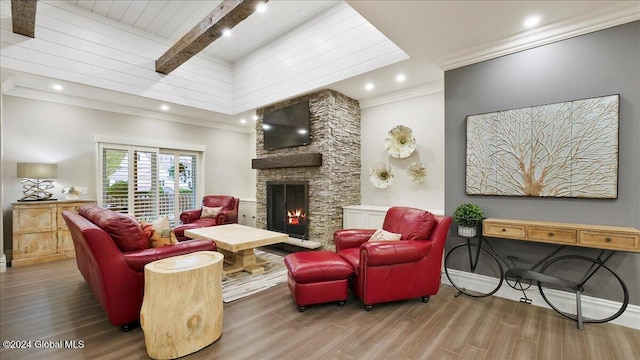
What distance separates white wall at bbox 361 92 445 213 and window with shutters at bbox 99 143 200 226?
423 centimetres

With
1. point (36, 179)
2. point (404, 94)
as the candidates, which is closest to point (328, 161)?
point (404, 94)

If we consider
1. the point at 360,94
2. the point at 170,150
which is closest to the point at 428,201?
the point at 360,94

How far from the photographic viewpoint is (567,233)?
8.09 feet

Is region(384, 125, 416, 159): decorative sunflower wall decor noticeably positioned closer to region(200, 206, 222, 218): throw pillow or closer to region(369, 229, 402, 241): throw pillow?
region(369, 229, 402, 241): throw pillow

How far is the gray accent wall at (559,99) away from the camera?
2.42 metres

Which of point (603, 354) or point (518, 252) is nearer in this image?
point (603, 354)

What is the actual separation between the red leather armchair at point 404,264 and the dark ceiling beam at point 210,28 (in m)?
2.98

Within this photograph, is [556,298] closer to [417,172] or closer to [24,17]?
[417,172]

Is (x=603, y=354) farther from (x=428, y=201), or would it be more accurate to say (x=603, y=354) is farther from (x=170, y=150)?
(x=170, y=150)

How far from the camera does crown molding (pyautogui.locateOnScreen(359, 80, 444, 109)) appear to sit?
434cm

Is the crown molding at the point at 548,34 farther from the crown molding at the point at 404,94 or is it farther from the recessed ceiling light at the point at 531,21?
the crown molding at the point at 404,94

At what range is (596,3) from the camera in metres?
2.36

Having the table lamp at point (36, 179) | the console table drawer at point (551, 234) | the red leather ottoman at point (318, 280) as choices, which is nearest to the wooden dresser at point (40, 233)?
the table lamp at point (36, 179)

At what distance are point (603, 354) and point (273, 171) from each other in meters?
5.00
